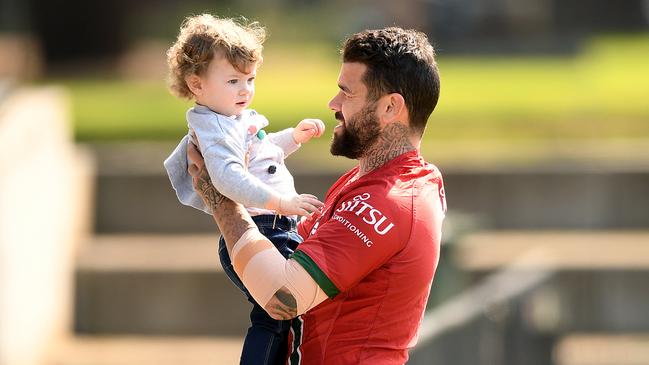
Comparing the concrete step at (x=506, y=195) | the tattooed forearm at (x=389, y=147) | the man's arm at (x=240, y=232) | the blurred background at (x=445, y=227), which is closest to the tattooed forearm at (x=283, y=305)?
the man's arm at (x=240, y=232)

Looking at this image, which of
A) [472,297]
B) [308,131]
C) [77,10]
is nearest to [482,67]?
[77,10]

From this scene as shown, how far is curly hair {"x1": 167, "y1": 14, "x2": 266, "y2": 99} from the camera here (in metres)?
3.41

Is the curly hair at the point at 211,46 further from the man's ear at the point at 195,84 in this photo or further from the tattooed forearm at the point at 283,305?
the tattooed forearm at the point at 283,305

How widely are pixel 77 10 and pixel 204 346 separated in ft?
33.1

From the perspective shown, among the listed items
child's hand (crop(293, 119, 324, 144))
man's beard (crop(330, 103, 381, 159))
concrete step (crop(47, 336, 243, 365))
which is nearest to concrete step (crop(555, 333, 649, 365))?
concrete step (crop(47, 336, 243, 365))

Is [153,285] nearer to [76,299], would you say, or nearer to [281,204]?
[76,299]

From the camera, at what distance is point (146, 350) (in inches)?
372

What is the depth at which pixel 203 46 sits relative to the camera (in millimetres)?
3420

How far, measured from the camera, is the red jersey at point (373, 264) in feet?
10.8

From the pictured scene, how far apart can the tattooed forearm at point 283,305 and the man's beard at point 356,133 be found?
0.38 m

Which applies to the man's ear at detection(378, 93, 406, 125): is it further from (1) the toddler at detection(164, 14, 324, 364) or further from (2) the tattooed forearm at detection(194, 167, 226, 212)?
(2) the tattooed forearm at detection(194, 167, 226, 212)

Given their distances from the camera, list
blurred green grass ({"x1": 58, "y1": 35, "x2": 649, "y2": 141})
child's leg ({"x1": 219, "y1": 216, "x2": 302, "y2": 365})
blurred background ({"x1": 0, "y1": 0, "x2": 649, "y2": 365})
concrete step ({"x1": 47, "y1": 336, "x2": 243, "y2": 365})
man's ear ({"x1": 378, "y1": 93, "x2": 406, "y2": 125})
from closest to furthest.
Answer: man's ear ({"x1": 378, "y1": 93, "x2": 406, "y2": 125}) → child's leg ({"x1": 219, "y1": 216, "x2": 302, "y2": 365}) → blurred background ({"x1": 0, "y1": 0, "x2": 649, "y2": 365}) → concrete step ({"x1": 47, "y1": 336, "x2": 243, "y2": 365}) → blurred green grass ({"x1": 58, "y1": 35, "x2": 649, "y2": 141})

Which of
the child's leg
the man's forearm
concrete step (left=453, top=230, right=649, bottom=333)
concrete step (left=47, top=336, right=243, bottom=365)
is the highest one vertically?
the man's forearm

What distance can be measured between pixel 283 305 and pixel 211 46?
67cm
